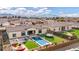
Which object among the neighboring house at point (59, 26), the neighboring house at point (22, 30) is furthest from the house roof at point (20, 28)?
the neighboring house at point (59, 26)

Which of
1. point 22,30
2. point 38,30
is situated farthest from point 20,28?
point 38,30

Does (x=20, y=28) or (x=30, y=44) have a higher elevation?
(x=20, y=28)

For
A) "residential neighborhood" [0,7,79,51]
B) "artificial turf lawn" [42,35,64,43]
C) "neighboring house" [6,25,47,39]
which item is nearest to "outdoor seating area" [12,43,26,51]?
"residential neighborhood" [0,7,79,51]

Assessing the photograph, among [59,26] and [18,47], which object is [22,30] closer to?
[18,47]

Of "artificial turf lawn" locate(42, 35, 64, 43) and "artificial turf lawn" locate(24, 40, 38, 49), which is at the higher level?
"artificial turf lawn" locate(42, 35, 64, 43)

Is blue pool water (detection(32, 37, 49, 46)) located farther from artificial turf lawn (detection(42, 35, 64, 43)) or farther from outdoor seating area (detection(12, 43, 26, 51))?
outdoor seating area (detection(12, 43, 26, 51))

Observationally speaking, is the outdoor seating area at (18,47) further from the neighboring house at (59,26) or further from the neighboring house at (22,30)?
the neighboring house at (59,26)

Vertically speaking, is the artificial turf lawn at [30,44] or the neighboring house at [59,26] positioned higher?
the neighboring house at [59,26]
